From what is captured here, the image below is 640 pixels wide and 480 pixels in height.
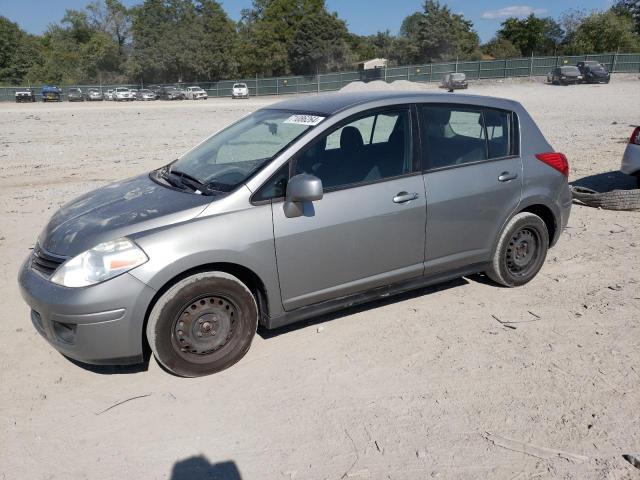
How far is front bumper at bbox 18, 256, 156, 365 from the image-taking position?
3326 mm

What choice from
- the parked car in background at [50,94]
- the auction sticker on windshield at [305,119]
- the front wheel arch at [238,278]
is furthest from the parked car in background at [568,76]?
the front wheel arch at [238,278]

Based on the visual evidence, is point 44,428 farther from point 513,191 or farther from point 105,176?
point 105,176

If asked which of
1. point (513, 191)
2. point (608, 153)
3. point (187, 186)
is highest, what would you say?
point (187, 186)

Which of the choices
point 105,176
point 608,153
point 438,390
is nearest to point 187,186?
point 438,390

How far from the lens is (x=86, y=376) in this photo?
3793 millimetres

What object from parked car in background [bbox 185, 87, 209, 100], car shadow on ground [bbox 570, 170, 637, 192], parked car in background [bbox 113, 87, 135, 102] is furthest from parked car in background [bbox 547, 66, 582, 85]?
parked car in background [bbox 113, 87, 135, 102]

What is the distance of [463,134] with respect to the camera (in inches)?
187

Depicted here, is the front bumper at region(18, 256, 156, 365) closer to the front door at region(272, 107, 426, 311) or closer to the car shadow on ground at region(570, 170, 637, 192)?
the front door at region(272, 107, 426, 311)

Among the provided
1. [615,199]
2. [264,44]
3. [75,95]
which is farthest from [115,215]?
[264,44]

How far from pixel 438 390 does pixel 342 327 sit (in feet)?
3.53

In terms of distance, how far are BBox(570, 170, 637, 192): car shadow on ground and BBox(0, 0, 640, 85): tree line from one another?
203 ft

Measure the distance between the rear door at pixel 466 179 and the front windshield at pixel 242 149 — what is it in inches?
43.2

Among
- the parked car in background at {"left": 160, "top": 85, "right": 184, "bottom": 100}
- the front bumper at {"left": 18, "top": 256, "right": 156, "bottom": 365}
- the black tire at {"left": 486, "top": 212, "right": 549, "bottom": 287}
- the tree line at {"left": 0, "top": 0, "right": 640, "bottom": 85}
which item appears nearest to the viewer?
the front bumper at {"left": 18, "top": 256, "right": 156, "bottom": 365}

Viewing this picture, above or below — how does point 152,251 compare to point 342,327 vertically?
above
